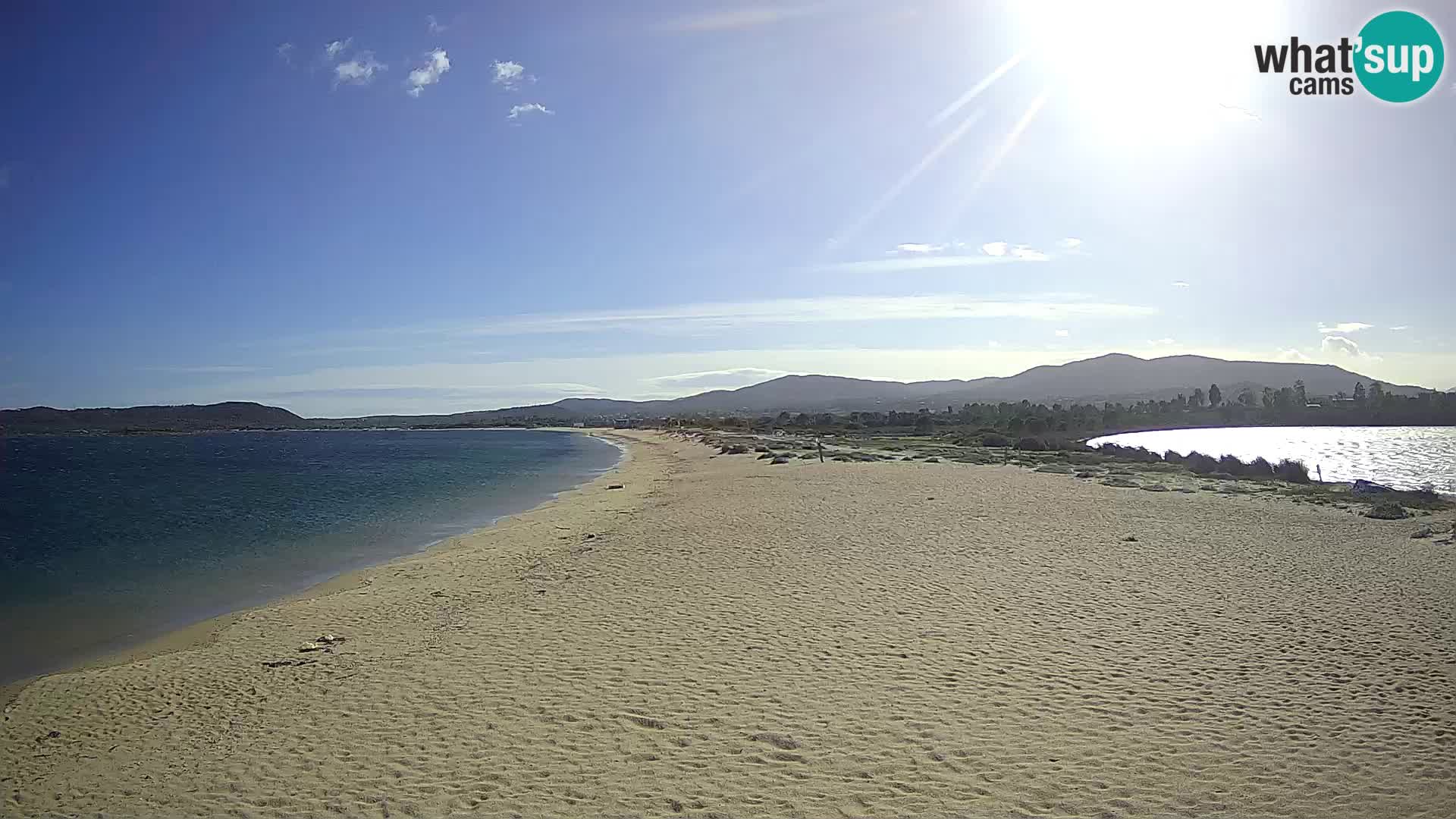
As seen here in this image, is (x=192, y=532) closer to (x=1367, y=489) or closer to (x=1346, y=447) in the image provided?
(x=1367, y=489)

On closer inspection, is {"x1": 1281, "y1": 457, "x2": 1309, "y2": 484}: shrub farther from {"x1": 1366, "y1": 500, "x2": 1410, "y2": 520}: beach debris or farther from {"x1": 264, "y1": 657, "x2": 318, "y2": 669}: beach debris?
{"x1": 264, "y1": 657, "x2": 318, "y2": 669}: beach debris

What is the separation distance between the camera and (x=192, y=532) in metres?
23.3

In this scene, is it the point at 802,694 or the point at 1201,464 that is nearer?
the point at 802,694

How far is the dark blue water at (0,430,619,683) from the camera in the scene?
13.3 metres

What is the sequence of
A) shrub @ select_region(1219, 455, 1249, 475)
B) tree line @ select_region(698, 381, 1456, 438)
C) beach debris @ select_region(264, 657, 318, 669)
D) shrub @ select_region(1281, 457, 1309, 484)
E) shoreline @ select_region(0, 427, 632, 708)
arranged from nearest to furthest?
beach debris @ select_region(264, 657, 318, 669)
shoreline @ select_region(0, 427, 632, 708)
shrub @ select_region(1281, 457, 1309, 484)
shrub @ select_region(1219, 455, 1249, 475)
tree line @ select_region(698, 381, 1456, 438)

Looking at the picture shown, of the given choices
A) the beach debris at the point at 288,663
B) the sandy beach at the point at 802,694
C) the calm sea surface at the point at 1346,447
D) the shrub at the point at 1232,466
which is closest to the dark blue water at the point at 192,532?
the sandy beach at the point at 802,694

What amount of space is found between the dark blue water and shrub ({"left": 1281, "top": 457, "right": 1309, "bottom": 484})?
28.8 metres

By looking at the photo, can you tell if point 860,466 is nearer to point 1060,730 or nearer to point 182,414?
point 1060,730

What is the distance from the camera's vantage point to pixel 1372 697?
7215 millimetres

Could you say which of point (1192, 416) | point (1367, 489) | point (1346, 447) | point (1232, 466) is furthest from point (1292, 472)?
point (1192, 416)

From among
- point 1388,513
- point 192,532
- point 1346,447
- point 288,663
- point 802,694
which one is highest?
point 1346,447

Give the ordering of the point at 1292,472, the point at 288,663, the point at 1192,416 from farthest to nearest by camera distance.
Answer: the point at 1192,416 < the point at 1292,472 < the point at 288,663

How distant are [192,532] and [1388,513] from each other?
107 feet

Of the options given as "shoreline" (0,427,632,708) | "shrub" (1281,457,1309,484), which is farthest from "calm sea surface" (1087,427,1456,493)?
"shoreline" (0,427,632,708)
